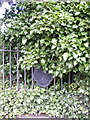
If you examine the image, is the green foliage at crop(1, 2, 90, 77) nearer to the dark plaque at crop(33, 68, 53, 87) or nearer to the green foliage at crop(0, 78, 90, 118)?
the dark plaque at crop(33, 68, 53, 87)

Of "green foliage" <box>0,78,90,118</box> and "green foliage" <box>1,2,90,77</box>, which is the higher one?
"green foliage" <box>1,2,90,77</box>

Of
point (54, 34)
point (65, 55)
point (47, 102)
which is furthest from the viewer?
point (47, 102)

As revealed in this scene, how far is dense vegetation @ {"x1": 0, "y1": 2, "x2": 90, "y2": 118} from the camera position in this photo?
159cm

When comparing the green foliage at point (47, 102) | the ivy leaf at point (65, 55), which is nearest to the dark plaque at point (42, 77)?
the green foliage at point (47, 102)

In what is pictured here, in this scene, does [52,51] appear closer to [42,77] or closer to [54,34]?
[54,34]

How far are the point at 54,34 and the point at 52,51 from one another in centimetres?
25

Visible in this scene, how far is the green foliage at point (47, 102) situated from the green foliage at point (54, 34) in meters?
0.43

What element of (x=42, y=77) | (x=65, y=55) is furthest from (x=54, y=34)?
(x=42, y=77)

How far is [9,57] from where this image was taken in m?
2.05

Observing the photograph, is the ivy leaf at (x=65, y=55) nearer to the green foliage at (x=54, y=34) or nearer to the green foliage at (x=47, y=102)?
the green foliage at (x=54, y=34)

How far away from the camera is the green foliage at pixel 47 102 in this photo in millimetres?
1879

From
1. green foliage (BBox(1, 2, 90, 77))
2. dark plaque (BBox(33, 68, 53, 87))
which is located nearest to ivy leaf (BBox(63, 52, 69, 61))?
green foliage (BBox(1, 2, 90, 77))

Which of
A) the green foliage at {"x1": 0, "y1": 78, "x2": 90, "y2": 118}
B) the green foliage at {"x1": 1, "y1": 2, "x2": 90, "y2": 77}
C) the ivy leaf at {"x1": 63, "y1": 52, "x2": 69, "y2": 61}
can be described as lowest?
the green foliage at {"x1": 0, "y1": 78, "x2": 90, "y2": 118}

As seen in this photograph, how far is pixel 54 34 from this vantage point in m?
1.69
